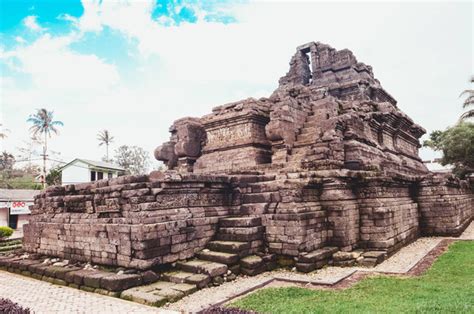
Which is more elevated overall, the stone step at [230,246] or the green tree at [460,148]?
the green tree at [460,148]

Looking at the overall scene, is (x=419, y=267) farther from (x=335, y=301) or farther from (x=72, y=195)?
(x=72, y=195)

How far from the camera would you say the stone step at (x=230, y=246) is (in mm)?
6828

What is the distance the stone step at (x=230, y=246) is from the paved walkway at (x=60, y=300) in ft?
7.24

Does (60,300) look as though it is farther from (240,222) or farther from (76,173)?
(76,173)

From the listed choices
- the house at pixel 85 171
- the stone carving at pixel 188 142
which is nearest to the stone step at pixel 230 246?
the stone carving at pixel 188 142

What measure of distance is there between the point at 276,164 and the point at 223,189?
2.33 m

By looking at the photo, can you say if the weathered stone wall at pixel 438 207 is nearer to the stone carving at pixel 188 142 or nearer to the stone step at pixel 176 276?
the stone carving at pixel 188 142

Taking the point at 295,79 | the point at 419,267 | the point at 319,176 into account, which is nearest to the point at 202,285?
the point at 319,176

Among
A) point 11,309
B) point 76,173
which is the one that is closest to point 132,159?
point 76,173

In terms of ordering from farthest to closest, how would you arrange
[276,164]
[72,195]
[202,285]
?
[276,164], [72,195], [202,285]

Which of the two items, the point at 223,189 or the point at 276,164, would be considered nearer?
the point at 223,189

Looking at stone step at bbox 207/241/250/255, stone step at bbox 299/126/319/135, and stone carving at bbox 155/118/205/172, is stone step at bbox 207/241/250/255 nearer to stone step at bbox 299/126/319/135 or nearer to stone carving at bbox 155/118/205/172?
stone step at bbox 299/126/319/135

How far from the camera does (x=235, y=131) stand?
11.9 m

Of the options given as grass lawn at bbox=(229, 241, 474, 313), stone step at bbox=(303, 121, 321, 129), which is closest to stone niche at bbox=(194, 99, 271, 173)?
stone step at bbox=(303, 121, 321, 129)
